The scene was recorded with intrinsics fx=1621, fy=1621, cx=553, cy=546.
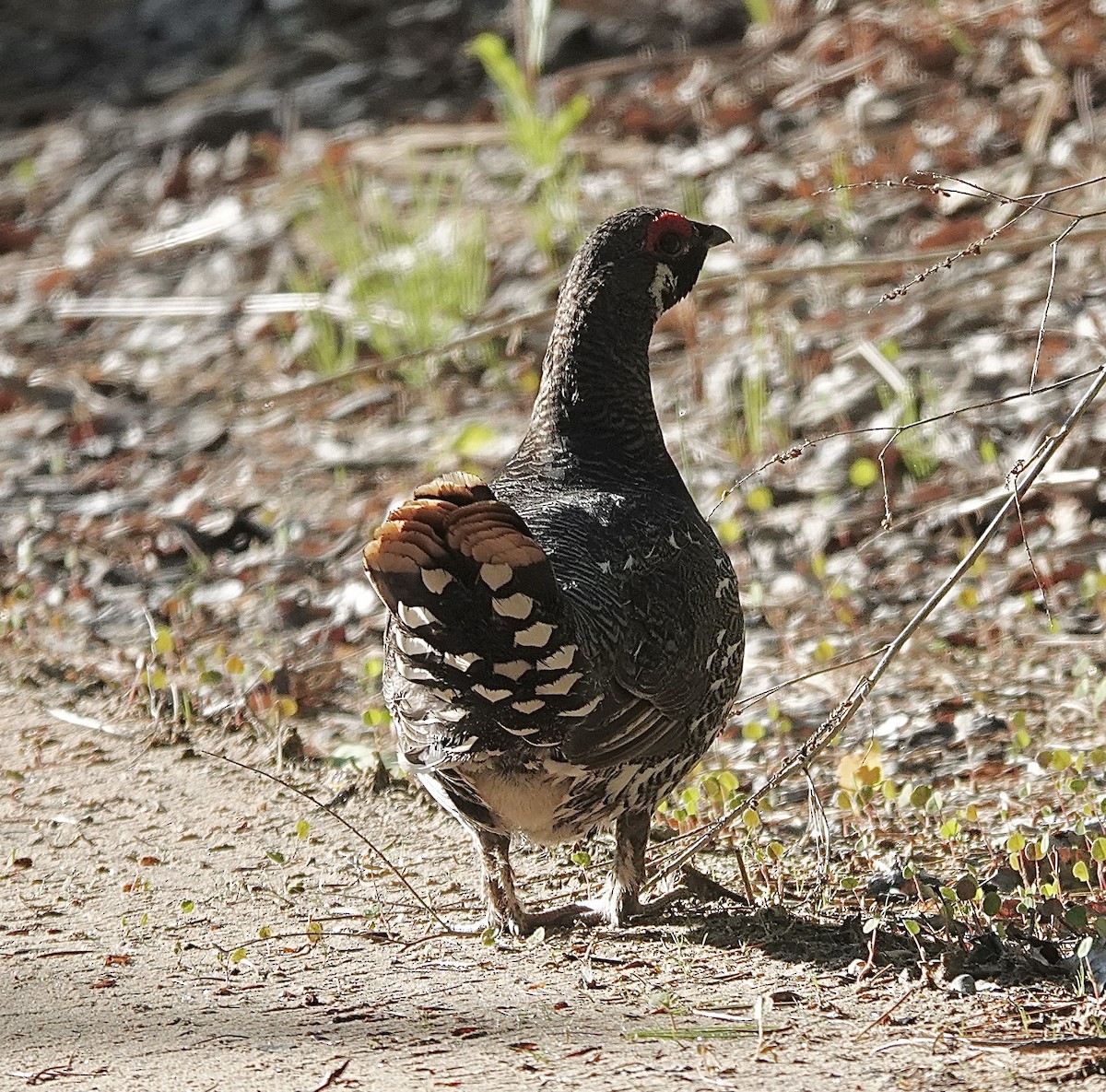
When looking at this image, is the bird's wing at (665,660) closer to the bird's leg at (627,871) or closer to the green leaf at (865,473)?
the bird's leg at (627,871)

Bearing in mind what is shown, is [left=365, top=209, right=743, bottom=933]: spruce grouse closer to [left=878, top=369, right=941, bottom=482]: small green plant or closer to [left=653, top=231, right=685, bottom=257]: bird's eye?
[left=653, top=231, right=685, bottom=257]: bird's eye

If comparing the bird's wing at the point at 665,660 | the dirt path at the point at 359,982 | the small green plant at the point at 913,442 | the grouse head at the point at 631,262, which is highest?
the grouse head at the point at 631,262

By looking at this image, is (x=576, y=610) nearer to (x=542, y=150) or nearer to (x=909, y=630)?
(x=909, y=630)

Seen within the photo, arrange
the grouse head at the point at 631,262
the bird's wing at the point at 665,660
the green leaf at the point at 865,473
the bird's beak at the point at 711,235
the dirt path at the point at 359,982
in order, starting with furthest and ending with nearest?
the green leaf at the point at 865,473
the bird's beak at the point at 711,235
the grouse head at the point at 631,262
the bird's wing at the point at 665,660
the dirt path at the point at 359,982

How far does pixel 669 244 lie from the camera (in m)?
5.04

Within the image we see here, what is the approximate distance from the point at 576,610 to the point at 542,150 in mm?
5397

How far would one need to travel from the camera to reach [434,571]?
11.2ft

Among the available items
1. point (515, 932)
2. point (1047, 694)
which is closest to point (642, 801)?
point (515, 932)

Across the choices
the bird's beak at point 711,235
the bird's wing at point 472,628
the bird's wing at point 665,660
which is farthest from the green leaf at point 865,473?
the bird's wing at point 472,628

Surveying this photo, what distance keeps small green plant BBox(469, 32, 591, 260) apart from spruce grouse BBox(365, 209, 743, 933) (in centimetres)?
380

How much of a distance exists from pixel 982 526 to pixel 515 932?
330cm

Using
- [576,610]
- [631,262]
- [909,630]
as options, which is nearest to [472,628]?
[576,610]

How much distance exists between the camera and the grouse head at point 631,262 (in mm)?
4961

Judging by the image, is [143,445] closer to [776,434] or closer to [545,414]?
[776,434]
